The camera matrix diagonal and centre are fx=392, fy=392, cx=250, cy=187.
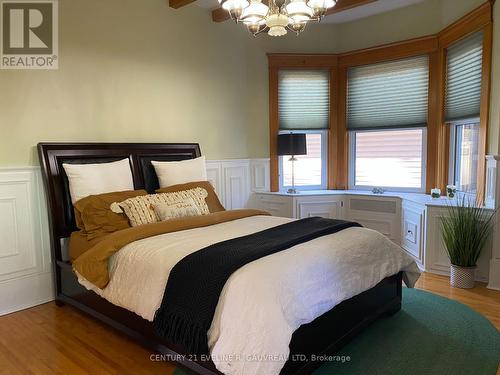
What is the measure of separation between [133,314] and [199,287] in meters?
0.75

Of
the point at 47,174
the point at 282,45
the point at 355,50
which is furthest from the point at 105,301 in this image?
the point at 355,50

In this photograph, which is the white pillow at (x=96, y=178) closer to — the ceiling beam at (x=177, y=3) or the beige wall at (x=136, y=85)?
the beige wall at (x=136, y=85)

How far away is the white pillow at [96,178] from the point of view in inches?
127

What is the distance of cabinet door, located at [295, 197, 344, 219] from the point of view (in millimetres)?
4902

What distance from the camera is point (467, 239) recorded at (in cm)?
346

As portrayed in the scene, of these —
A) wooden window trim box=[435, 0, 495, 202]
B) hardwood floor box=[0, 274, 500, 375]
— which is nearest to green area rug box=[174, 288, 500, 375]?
hardwood floor box=[0, 274, 500, 375]

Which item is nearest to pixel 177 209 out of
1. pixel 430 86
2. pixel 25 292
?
pixel 25 292

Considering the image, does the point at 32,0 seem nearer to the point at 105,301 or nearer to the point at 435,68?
the point at 105,301

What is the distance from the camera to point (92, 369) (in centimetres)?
233

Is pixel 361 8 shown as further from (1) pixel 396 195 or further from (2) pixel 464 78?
(1) pixel 396 195

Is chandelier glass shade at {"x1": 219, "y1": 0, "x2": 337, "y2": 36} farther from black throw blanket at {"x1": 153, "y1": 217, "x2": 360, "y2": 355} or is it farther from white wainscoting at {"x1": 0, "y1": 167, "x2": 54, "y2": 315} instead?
white wainscoting at {"x1": 0, "y1": 167, "x2": 54, "y2": 315}

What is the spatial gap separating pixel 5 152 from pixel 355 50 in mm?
4130

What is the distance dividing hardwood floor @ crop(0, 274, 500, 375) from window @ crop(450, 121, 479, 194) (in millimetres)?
1247

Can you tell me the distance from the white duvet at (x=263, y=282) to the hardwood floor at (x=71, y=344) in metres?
0.33
